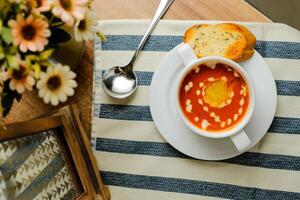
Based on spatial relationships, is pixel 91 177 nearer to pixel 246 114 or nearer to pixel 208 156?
pixel 208 156

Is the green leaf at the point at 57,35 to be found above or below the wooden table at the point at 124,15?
above

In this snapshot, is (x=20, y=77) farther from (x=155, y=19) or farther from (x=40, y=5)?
(x=155, y=19)

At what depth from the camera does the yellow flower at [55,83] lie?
28.5 inches

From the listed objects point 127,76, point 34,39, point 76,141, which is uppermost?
point 34,39

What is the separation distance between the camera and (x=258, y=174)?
102cm

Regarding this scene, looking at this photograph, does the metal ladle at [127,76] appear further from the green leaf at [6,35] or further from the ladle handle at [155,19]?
the green leaf at [6,35]

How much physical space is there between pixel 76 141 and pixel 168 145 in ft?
0.62

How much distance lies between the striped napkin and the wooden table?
0.06 ft

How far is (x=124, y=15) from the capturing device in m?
1.05

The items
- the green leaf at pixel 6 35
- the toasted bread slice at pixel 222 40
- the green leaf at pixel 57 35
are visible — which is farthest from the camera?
the toasted bread slice at pixel 222 40

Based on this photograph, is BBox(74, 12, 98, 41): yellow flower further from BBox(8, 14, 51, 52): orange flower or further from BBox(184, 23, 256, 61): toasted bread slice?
BBox(184, 23, 256, 61): toasted bread slice

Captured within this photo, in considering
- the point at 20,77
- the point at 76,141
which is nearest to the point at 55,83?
the point at 20,77

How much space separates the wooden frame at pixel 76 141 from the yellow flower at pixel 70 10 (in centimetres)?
23

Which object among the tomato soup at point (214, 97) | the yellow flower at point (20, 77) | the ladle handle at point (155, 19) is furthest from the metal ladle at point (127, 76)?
the yellow flower at point (20, 77)
